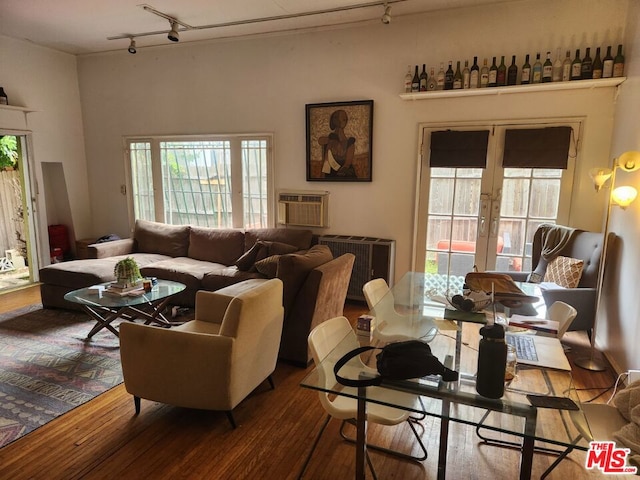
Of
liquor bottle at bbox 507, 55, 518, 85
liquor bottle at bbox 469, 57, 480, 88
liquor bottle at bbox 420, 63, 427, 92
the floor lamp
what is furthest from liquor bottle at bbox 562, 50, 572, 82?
liquor bottle at bbox 420, 63, 427, 92

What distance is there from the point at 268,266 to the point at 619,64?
3.67 metres

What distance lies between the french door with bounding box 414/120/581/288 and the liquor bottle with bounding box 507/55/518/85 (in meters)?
0.43

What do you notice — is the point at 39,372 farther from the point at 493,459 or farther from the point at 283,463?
the point at 493,459

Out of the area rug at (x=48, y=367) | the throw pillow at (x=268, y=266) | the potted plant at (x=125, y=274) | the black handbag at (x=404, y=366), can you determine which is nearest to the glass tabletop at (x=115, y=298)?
the potted plant at (x=125, y=274)

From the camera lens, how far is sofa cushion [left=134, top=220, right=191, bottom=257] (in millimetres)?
5258

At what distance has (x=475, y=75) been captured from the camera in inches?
159

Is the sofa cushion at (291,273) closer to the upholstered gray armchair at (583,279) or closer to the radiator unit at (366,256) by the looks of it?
the radiator unit at (366,256)

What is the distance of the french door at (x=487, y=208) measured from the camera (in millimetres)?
4046

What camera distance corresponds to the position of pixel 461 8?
13.4 ft

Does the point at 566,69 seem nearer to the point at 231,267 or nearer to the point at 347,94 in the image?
the point at 347,94

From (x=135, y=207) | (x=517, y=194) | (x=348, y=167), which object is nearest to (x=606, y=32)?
(x=517, y=194)

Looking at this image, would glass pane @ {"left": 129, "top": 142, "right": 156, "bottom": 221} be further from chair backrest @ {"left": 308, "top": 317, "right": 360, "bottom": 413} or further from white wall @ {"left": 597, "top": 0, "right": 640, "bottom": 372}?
white wall @ {"left": 597, "top": 0, "right": 640, "bottom": 372}

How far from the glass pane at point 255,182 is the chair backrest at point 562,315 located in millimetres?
3682

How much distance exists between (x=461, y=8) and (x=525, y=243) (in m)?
2.53
